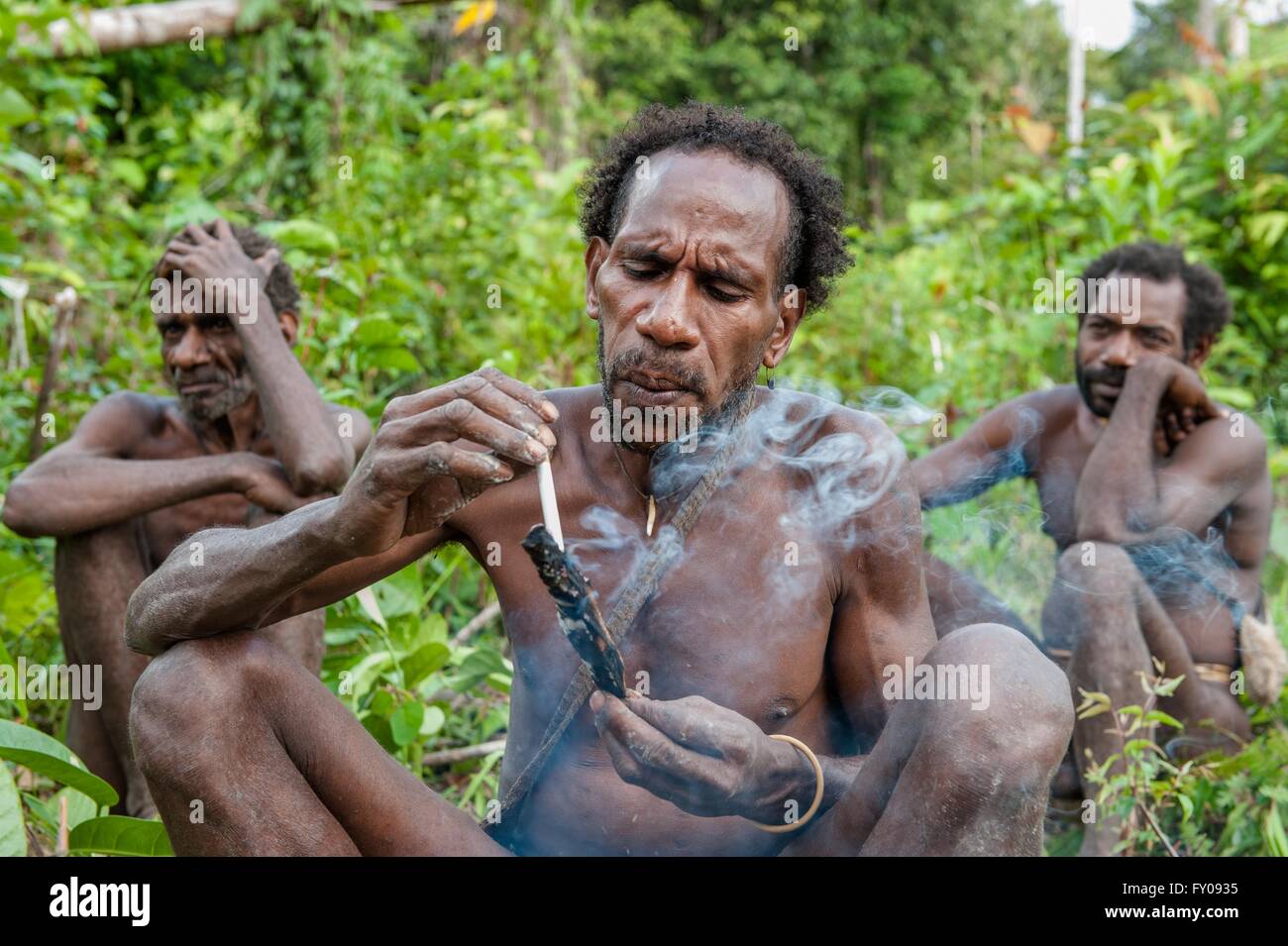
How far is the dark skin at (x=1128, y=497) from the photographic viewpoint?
395cm

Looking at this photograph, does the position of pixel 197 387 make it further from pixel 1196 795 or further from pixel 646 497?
pixel 1196 795

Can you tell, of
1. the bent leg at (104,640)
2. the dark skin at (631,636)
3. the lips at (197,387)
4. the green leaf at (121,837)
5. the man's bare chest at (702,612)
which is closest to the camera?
the dark skin at (631,636)

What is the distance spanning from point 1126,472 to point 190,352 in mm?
3211

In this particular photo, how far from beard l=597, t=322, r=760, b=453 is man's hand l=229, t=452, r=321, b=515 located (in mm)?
1651

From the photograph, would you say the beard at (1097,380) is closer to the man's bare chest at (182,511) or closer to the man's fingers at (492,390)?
the man's bare chest at (182,511)

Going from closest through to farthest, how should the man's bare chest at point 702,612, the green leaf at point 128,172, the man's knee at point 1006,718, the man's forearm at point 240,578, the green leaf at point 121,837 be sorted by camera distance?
the man's knee at point 1006,718, the man's forearm at point 240,578, the man's bare chest at point 702,612, the green leaf at point 121,837, the green leaf at point 128,172

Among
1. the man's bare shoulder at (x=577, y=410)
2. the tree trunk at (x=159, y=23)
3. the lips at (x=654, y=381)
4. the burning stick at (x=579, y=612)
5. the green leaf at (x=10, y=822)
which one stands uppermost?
the tree trunk at (x=159, y=23)

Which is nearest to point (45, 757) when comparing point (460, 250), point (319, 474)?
point (319, 474)

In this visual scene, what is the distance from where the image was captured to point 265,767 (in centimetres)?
225

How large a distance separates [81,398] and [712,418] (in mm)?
3240

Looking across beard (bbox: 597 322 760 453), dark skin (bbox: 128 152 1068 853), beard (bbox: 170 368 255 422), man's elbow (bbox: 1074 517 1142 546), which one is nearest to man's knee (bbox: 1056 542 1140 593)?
man's elbow (bbox: 1074 517 1142 546)

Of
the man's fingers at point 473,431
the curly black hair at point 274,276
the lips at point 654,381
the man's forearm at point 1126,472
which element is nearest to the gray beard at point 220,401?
the curly black hair at point 274,276

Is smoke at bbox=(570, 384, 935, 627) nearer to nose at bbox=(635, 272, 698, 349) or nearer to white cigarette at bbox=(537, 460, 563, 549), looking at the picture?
nose at bbox=(635, 272, 698, 349)
